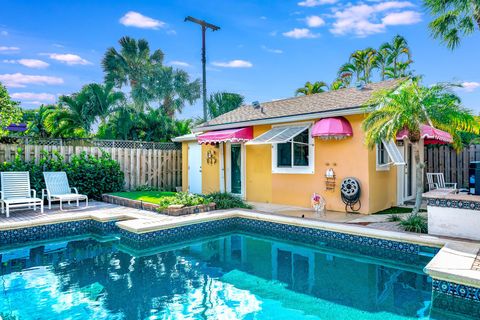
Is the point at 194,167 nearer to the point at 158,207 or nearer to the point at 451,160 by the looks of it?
the point at 158,207

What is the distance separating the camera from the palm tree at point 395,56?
1554 inches

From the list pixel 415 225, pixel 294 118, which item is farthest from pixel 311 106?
pixel 415 225

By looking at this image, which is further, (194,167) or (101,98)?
(101,98)

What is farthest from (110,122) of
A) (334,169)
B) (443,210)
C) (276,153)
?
(443,210)

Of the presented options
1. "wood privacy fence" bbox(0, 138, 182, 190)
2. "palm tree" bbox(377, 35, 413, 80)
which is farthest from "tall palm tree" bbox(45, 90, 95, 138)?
"palm tree" bbox(377, 35, 413, 80)

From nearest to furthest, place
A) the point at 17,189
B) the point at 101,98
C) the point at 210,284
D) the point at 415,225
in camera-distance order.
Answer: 1. the point at 210,284
2. the point at 415,225
3. the point at 17,189
4. the point at 101,98

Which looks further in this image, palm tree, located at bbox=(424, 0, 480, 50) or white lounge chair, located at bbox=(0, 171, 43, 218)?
palm tree, located at bbox=(424, 0, 480, 50)

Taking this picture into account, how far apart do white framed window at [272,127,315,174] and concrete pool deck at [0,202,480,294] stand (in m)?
3.14

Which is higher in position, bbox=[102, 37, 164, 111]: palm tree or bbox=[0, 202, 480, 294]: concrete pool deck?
bbox=[102, 37, 164, 111]: palm tree

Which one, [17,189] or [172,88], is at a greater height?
[172,88]

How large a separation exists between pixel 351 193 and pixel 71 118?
2242cm

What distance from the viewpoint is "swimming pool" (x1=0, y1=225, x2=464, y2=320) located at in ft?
23.4

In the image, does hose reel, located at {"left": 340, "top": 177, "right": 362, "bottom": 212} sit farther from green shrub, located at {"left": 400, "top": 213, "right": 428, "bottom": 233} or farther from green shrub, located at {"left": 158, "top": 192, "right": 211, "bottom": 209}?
green shrub, located at {"left": 158, "top": 192, "right": 211, "bottom": 209}

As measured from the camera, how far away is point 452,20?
682 inches
